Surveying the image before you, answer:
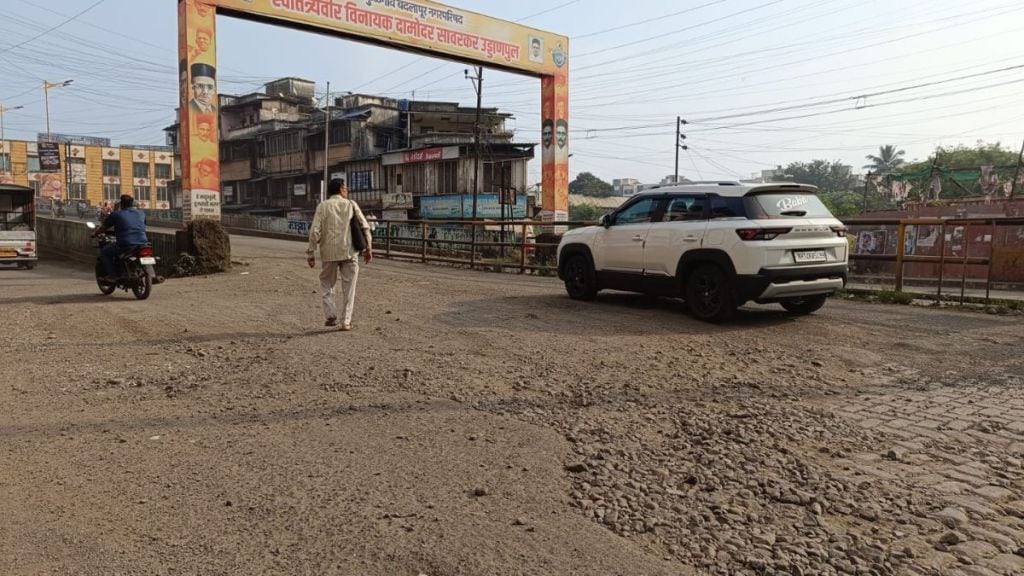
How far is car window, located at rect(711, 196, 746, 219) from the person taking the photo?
768 cm

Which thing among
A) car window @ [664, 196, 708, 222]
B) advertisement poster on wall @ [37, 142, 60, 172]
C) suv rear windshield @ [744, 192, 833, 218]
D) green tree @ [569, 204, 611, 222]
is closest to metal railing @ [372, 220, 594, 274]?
car window @ [664, 196, 708, 222]

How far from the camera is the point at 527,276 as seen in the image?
14.5 metres

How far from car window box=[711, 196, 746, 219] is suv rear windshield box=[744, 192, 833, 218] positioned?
0.09 meters

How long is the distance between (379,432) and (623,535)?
1854 millimetres

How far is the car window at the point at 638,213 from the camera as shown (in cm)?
890

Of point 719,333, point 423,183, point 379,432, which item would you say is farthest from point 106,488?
point 423,183

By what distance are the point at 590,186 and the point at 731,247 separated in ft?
294

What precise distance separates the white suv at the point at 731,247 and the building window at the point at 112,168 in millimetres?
89866

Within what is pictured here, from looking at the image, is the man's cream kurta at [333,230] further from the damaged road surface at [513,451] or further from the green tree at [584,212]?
the green tree at [584,212]

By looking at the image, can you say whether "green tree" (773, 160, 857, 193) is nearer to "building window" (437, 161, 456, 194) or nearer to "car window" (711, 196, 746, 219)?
"building window" (437, 161, 456, 194)

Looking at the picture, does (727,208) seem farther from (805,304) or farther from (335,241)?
(335,241)

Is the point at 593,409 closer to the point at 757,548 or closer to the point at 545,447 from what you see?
the point at 545,447

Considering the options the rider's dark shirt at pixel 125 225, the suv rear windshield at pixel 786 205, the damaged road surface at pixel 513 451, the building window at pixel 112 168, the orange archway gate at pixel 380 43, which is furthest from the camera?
→ the building window at pixel 112 168

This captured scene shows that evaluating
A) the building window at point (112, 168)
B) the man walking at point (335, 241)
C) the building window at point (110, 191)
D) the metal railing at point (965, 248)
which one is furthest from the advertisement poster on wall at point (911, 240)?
the building window at point (110, 191)
